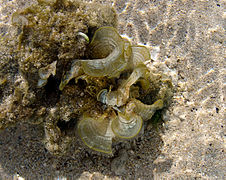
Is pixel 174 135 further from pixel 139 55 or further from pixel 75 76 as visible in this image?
pixel 75 76

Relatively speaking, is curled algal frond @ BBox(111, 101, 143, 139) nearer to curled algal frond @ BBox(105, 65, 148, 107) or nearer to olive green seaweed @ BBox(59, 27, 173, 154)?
olive green seaweed @ BBox(59, 27, 173, 154)

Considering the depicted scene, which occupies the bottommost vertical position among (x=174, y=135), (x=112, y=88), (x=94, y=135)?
(x=174, y=135)

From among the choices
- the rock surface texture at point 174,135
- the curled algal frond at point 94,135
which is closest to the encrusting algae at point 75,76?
the curled algal frond at point 94,135

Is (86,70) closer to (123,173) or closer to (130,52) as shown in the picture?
(130,52)

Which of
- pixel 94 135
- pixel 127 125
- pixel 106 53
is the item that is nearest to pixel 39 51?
pixel 106 53

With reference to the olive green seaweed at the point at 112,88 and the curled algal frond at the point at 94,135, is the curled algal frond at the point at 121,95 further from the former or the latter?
the curled algal frond at the point at 94,135
